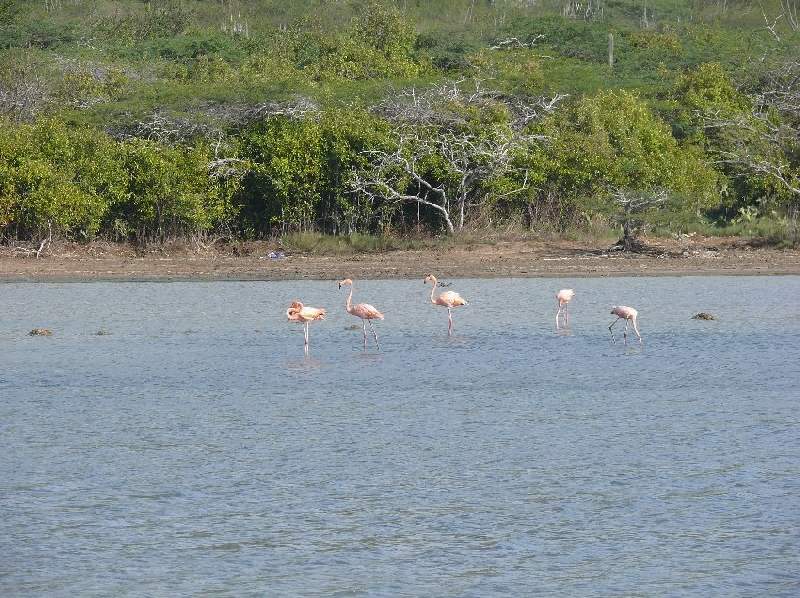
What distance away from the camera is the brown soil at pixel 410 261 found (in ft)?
94.9

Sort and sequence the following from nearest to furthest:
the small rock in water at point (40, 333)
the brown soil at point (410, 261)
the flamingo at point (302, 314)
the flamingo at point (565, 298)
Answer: the flamingo at point (302, 314) < the small rock in water at point (40, 333) < the flamingo at point (565, 298) < the brown soil at point (410, 261)

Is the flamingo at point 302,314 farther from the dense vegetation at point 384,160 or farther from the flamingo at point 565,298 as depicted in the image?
the dense vegetation at point 384,160

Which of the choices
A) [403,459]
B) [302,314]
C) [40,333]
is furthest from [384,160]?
[403,459]

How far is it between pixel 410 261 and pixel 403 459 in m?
19.6

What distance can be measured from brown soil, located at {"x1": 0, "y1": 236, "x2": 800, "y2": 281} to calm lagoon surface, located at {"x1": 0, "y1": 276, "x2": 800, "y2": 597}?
7379mm

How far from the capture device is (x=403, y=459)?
38.0 ft

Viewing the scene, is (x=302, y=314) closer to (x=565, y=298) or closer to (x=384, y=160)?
(x=565, y=298)

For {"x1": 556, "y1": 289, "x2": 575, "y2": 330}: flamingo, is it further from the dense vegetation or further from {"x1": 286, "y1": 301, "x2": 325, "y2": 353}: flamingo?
the dense vegetation

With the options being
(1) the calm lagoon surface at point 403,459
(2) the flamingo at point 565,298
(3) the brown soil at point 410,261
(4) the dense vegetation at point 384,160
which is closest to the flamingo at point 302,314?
(1) the calm lagoon surface at point 403,459

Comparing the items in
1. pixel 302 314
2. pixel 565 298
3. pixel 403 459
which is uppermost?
pixel 565 298

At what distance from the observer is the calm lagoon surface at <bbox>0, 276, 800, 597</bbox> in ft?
27.9

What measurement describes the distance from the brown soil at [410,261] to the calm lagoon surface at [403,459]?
24.2 ft

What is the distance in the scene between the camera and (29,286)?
27844mm

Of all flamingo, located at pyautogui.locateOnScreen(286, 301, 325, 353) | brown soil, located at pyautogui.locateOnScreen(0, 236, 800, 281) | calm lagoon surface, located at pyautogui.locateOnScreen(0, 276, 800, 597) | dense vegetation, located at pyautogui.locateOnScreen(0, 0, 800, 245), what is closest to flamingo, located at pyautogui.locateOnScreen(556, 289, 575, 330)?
calm lagoon surface, located at pyautogui.locateOnScreen(0, 276, 800, 597)
